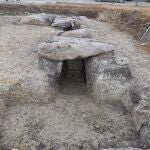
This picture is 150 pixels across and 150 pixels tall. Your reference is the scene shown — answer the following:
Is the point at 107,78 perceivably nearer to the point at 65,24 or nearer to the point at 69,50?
the point at 69,50

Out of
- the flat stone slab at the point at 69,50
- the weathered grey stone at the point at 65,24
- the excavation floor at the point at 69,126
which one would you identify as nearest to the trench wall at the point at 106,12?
the weathered grey stone at the point at 65,24

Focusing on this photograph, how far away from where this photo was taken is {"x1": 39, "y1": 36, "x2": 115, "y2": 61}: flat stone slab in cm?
896

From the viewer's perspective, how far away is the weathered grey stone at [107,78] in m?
8.24

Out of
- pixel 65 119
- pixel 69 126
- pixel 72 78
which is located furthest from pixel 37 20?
pixel 69 126

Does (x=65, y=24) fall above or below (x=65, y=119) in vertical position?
above

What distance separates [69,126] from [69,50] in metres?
2.54

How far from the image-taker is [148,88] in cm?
808

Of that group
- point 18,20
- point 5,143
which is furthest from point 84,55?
point 18,20

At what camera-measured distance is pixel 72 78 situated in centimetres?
992

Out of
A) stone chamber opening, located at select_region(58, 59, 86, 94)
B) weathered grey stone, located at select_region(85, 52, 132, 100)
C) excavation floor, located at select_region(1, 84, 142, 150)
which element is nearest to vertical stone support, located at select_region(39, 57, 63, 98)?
excavation floor, located at select_region(1, 84, 142, 150)

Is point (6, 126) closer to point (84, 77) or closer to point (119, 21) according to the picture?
point (84, 77)

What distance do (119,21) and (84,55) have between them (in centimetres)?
729

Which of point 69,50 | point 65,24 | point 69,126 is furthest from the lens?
point 65,24

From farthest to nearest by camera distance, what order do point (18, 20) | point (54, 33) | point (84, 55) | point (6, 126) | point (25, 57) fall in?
1. point (18, 20)
2. point (54, 33)
3. point (25, 57)
4. point (84, 55)
5. point (6, 126)
